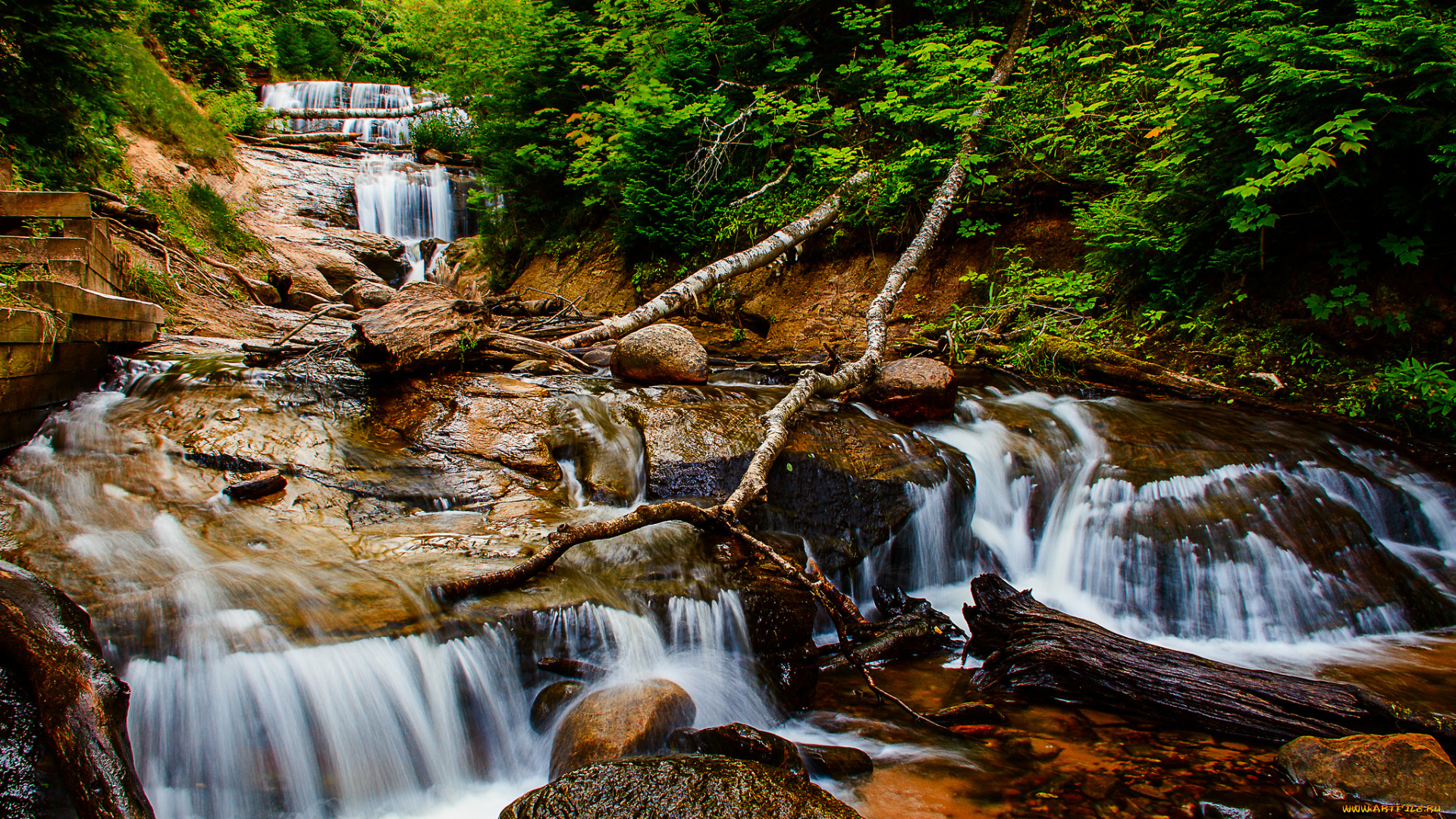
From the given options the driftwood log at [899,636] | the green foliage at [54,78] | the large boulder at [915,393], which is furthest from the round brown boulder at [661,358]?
the green foliage at [54,78]

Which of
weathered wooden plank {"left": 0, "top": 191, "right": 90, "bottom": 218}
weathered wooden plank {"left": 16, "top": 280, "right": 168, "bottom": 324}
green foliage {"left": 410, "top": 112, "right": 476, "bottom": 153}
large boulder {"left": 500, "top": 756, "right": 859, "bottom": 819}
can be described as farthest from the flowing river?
green foliage {"left": 410, "top": 112, "right": 476, "bottom": 153}

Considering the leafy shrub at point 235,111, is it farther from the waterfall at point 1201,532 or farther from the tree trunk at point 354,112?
the waterfall at point 1201,532

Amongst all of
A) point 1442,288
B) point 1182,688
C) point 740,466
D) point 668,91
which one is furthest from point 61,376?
point 1442,288

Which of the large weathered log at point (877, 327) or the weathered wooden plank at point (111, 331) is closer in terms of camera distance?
the large weathered log at point (877, 327)

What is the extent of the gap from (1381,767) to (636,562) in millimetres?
3651

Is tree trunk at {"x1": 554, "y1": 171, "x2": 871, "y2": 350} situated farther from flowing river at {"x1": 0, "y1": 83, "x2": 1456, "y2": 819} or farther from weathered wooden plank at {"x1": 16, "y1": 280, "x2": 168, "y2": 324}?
weathered wooden plank at {"x1": 16, "y1": 280, "x2": 168, "y2": 324}

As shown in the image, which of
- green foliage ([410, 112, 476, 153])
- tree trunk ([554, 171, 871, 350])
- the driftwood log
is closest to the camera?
the driftwood log

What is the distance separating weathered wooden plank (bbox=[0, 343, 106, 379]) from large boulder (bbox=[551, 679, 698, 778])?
410 centimetres

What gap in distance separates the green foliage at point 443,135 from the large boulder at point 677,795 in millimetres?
19615

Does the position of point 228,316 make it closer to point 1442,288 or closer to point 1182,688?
point 1182,688

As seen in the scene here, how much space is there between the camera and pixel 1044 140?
8078 millimetres

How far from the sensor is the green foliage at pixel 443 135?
18.6 metres

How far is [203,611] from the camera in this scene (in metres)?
2.84

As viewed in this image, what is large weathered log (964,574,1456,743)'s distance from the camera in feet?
9.85
